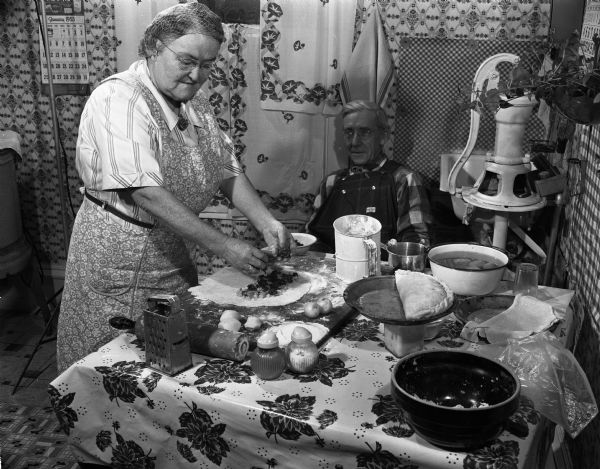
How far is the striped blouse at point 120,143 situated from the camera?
226 centimetres

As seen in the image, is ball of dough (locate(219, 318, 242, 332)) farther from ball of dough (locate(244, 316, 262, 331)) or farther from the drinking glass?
the drinking glass

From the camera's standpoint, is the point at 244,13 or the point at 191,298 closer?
the point at 191,298

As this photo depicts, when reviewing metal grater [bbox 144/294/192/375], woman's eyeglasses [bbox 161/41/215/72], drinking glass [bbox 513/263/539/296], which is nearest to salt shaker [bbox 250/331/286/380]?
metal grater [bbox 144/294/192/375]

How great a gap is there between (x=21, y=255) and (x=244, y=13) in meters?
2.02

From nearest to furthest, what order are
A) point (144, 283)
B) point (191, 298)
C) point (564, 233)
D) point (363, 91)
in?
point (191, 298) < point (144, 283) < point (564, 233) < point (363, 91)

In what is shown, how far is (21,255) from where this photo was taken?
161 inches

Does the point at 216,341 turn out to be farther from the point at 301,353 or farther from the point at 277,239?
the point at 277,239

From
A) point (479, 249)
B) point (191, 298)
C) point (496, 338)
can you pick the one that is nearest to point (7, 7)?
point (191, 298)

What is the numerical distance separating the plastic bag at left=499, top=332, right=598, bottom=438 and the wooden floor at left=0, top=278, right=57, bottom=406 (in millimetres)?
2595

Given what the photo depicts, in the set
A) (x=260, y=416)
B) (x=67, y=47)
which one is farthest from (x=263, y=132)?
(x=260, y=416)

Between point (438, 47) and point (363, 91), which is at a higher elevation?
point (438, 47)

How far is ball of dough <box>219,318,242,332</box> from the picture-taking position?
201 cm

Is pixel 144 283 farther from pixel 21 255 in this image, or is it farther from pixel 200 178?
pixel 21 255

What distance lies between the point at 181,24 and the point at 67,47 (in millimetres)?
2346
